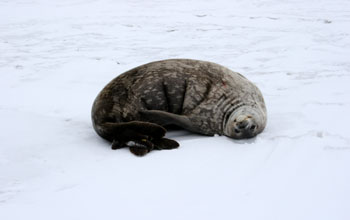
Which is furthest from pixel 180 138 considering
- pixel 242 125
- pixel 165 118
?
pixel 242 125

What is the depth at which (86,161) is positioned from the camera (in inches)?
122

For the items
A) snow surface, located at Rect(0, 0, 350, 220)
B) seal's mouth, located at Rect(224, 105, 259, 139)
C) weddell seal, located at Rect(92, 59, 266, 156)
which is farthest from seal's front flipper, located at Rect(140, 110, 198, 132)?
seal's mouth, located at Rect(224, 105, 259, 139)

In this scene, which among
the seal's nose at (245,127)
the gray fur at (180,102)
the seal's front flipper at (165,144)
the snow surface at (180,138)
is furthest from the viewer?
the gray fur at (180,102)

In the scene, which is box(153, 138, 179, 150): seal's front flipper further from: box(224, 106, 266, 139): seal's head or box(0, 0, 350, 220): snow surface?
box(224, 106, 266, 139): seal's head

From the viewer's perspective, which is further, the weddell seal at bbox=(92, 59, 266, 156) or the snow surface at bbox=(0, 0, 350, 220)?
the weddell seal at bbox=(92, 59, 266, 156)

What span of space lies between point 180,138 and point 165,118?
0.21m

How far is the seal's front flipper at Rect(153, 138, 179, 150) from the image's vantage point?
3242 millimetres

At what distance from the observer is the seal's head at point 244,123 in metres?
3.37

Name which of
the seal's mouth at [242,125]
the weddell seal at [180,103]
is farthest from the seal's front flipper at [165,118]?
the seal's mouth at [242,125]

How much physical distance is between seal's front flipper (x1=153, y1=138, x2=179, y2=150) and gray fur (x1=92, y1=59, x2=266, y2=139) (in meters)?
0.21

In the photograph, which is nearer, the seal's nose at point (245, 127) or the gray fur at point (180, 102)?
the seal's nose at point (245, 127)

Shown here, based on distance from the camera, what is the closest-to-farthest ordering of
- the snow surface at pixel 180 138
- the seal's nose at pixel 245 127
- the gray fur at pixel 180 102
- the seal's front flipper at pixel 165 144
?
the snow surface at pixel 180 138, the seal's front flipper at pixel 165 144, the seal's nose at pixel 245 127, the gray fur at pixel 180 102

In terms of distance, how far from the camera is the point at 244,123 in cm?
335

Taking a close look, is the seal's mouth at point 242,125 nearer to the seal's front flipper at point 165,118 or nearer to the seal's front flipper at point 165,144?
the seal's front flipper at point 165,118
